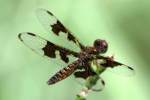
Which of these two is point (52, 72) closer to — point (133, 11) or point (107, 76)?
point (107, 76)

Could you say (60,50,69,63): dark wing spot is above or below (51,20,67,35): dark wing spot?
below

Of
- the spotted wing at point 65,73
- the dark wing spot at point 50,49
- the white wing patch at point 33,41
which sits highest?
the white wing patch at point 33,41

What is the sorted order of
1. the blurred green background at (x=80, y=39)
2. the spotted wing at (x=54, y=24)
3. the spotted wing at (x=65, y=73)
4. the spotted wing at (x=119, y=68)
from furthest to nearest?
the blurred green background at (x=80, y=39)
the spotted wing at (x=54, y=24)
the spotted wing at (x=65, y=73)
the spotted wing at (x=119, y=68)

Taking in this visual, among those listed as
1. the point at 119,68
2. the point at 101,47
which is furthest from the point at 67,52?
the point at 101,47

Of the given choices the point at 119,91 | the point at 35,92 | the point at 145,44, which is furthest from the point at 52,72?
the point at 145,44

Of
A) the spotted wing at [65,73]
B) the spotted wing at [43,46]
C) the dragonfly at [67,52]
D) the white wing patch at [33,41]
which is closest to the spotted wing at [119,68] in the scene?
the dragonfly at [67,52]

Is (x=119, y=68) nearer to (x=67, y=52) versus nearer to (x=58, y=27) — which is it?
(x=67, y=52)

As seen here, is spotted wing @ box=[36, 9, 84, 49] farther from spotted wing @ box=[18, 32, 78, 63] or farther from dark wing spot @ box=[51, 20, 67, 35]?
spotted wing @ box=[18, 32, 78, 63]

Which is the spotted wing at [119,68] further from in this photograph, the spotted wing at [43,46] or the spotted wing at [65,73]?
the spotted wing at [43,46]

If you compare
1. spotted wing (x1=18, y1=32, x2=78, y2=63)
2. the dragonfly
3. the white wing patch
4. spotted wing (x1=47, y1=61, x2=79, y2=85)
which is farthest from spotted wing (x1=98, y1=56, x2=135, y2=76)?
the white wing patch
